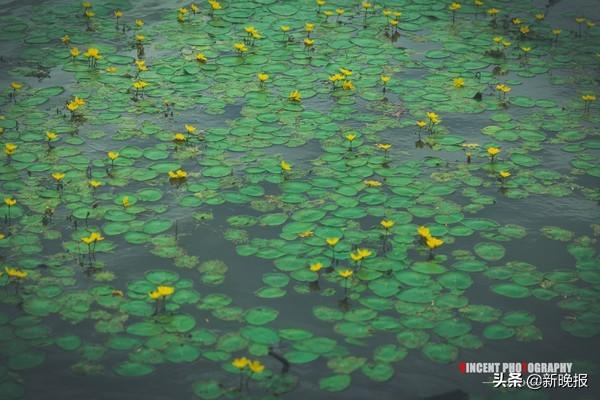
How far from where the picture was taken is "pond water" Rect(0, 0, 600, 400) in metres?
4.09

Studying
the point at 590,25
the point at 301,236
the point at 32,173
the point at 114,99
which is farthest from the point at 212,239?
the point at 590,25

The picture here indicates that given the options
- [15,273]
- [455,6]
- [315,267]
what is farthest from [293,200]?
[455,6]

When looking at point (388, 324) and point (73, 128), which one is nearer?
point (388, 324)

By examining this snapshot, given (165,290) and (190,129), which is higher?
(190,129)

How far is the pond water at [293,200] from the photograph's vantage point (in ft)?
13.4

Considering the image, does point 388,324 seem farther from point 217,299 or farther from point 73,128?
point 73,128

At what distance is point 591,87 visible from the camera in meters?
6.77

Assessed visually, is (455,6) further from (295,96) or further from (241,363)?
(241,363)

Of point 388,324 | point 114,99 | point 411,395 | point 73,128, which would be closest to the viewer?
point 411,395

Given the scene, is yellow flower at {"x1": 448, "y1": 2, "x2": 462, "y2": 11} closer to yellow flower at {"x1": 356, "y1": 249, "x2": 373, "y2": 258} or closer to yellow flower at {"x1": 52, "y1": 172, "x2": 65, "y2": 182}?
yellow flower at {"x1": 356, "y1": 249, "x2": 373, "y2": 258}

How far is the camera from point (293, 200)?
207 inches

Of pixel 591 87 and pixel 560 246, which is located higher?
pixel 591 87

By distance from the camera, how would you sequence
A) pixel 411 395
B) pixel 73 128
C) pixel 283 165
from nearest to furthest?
1. pixel 411 395
2. pixel 283 165
3. pixel 73 128

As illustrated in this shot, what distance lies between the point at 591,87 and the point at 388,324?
3628mm
